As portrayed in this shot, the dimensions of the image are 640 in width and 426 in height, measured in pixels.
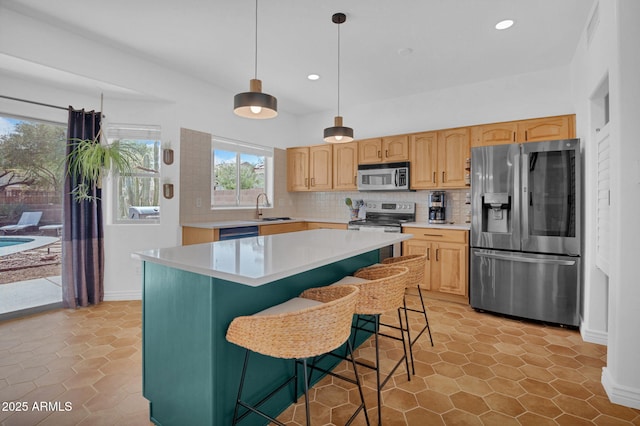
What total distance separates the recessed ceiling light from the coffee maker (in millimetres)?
2033

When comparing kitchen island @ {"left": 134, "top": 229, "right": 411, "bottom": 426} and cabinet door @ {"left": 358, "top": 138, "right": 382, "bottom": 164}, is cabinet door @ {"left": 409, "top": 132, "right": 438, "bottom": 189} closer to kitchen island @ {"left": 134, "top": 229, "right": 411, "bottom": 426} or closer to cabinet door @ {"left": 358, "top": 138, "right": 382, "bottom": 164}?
cabinet door @ {"left": 358, "top": 138, "right": 382, "bottom": 164}

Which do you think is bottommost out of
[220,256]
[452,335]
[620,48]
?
[452,335]

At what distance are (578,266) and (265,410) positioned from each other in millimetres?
3051

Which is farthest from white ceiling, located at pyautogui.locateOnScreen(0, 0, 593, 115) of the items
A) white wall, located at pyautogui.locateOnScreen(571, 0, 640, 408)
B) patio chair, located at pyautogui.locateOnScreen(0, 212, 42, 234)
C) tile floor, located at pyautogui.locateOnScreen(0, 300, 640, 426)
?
tile floor, located at pyautogui.locateOnScreen(0, 300, 640, 426)

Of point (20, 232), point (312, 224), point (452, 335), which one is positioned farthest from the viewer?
point (312, 224)

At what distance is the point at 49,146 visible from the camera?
3479mm

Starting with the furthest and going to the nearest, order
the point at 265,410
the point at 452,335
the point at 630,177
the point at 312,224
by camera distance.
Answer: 1. the point at 312,224
2. the point at 452,335
3. the point at 630,177
4. the point at 265,410

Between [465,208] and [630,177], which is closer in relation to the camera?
[630,177]

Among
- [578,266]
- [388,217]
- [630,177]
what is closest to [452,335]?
[578,266]

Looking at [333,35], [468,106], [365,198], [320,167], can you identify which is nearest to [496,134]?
[468,106]

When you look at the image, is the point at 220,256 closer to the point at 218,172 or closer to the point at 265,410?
the point at 265,410

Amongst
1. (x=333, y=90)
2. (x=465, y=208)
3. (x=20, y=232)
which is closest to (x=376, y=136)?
(x=333, y=90)

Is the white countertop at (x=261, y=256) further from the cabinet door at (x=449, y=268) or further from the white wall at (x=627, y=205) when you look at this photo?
the cabinet door at (x=449, y=268)

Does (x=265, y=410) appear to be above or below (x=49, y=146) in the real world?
below
